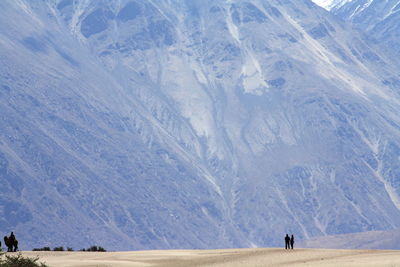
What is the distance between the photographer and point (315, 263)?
9038 cm

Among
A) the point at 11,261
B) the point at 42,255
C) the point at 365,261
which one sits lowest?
the point at 11,261

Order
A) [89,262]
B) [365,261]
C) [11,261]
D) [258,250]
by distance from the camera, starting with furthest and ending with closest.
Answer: [258,250], [89,262], [365,261], [11,261]

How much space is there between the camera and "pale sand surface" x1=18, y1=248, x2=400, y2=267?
92062 mm

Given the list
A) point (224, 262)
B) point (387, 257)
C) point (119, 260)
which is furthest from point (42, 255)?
point (387, 257)

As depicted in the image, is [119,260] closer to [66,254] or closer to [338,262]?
[66,254]

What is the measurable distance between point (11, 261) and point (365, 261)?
89.5ft

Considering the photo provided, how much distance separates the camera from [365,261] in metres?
88.6

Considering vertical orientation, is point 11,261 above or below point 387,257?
below

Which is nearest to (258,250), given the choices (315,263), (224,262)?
(224,262)

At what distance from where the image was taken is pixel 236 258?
100938mm

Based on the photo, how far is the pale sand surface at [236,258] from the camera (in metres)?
92.1

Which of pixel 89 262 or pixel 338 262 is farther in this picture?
pixel 89 262

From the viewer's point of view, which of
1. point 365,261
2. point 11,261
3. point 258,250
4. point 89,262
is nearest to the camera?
point 11,261

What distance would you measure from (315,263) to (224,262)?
10.3 m
